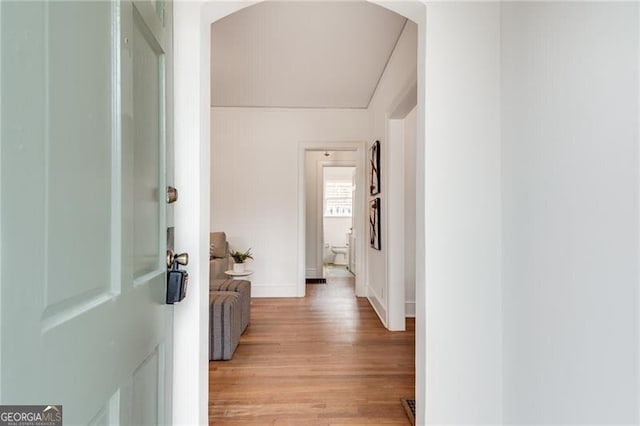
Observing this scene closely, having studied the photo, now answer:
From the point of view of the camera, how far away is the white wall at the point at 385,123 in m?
2.76

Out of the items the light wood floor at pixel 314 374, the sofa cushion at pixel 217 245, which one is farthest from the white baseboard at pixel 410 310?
the sofa cushion at pixel 217 245

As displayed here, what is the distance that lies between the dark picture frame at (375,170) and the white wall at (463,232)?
8.18 feet

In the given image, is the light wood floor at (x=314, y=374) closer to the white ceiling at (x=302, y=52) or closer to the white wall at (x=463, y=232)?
the white wall at (x=463, y=232)

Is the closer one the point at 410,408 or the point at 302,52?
the point at 410,408

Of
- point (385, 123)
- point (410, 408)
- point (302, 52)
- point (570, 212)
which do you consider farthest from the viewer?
point (385, 123)

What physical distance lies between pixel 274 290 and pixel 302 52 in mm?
3046

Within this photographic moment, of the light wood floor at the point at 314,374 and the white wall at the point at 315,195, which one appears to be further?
the white wall at the point at 315,195

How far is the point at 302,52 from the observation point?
10.7 feet

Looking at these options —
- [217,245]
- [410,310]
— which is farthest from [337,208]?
[410,310]

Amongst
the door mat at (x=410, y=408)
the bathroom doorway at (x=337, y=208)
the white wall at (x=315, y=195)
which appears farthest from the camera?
the bathroom doorway at (x=337, y=208)

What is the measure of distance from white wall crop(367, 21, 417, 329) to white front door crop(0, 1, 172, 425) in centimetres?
216

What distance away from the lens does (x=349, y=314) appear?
13.2ft

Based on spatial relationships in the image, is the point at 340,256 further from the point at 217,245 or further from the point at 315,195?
the point at 217,245

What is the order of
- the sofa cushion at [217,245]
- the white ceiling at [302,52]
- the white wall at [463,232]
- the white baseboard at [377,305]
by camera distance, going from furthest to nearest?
the sofa cushion at [217,245] < the white baseboard at [377,305] < the white ceiling at [302,52] < the white wall at [463,232]
